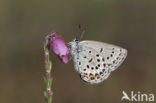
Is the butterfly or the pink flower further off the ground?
the pink flower

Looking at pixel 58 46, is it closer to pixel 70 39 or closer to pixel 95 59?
pixel 95 59

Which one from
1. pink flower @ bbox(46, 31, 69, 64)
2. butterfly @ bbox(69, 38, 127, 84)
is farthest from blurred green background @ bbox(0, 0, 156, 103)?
pink flower @ bbox(46, 31, 69, 64)

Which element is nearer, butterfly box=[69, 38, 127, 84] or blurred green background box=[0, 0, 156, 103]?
butterfly box=[69, 38, 127, 84]

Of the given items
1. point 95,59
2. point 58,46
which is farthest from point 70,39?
point 58,46

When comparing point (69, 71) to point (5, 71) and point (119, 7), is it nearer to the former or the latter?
point (5, 71)

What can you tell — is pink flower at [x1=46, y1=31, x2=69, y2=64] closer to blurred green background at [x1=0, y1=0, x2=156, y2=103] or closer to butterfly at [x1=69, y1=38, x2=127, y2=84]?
butterfly at [x1=69, y1=38, x2=127, y2=84]

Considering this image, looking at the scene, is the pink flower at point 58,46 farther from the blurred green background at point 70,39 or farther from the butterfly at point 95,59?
the blurred green background at point 70,39

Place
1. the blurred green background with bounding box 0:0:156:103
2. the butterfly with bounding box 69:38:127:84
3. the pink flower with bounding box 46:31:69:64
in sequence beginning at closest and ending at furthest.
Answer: the pink flower with bounding box 46:31:69:64
the butterfly with bounding box 69:38:127:84
the blurred green background with bounding box 0:0:156:103
